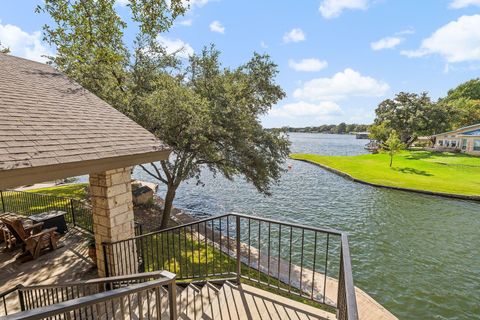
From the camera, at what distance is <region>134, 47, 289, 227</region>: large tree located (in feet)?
29.0

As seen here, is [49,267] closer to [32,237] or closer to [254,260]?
[32,237]

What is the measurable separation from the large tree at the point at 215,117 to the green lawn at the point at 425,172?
14143mm

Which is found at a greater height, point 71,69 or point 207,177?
point 71,69

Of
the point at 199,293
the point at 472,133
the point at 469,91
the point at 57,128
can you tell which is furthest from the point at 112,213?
the point at 469,91

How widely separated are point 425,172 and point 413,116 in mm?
20114

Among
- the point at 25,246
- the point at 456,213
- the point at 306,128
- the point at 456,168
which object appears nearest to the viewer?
the point at 25,246

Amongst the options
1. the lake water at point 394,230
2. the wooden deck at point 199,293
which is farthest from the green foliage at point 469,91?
the wooden deck at point 199,293

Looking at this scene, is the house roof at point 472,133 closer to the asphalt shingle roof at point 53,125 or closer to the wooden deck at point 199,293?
the wooden deck at point 199,293

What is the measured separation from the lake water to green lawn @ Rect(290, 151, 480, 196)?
1996 mm

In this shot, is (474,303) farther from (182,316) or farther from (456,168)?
(456,168)

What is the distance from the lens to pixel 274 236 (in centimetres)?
1134

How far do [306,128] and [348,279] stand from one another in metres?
185

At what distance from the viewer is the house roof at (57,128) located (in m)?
3.65

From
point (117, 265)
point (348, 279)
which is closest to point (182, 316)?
point (117, 265)
